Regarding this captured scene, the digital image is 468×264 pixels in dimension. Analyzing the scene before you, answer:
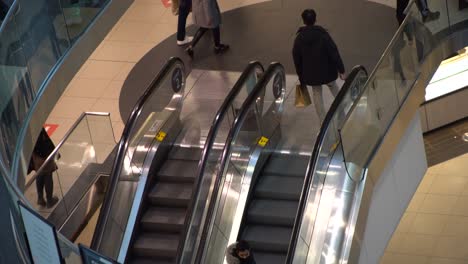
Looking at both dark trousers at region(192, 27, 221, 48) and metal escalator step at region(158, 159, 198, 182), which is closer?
metal escalator step at region(158, 159, 198, 182)

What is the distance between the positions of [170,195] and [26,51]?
244cm

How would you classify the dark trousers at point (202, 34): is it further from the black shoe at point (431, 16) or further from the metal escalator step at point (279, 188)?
the metal escalator step at point (279, 188)

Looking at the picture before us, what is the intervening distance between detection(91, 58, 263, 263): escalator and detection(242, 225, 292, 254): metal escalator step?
0.76 metres

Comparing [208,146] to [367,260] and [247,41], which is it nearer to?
[367,260]

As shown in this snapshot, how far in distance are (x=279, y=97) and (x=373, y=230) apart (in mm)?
2219

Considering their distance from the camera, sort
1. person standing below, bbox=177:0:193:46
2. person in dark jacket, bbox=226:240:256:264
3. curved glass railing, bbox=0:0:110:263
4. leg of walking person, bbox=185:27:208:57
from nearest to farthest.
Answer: person in dark jacket, bbox=226:240:256:264
curved glass railing, bbox=0:0:110:263
leg of walking person, bbox=185:27:208:57
person standing below, bbox=177:0:193:46

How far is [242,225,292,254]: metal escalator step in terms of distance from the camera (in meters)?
12.3

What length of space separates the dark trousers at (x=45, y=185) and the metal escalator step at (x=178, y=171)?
1.64 m

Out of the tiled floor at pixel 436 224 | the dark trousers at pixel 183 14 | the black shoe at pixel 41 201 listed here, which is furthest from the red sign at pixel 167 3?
the black shoe at pixel 41 201

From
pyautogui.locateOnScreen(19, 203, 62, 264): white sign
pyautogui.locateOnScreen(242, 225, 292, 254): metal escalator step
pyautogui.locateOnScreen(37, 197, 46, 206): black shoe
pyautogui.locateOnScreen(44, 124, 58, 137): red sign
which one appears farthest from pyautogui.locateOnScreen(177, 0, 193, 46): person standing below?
pyautogui.locateOnScreen(19, 203, 62, 264): white sign

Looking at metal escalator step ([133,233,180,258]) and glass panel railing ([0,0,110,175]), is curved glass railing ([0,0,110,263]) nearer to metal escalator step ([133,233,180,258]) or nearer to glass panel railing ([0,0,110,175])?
glass panel railing ([0,0,110,175])

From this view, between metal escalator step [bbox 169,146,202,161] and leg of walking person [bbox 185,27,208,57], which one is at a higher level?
leg of walking person [bbox 185,27,208,57]

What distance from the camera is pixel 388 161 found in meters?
13.0

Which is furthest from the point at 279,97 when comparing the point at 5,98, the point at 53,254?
the point at 53,254
